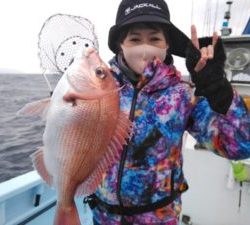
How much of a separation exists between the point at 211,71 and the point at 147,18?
54cm

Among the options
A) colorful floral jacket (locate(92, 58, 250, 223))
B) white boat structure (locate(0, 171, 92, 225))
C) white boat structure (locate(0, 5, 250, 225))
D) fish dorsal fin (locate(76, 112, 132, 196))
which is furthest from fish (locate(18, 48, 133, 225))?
white boat structure (locate(0, 5, 250, 225))

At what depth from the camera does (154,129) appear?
2.07 metres

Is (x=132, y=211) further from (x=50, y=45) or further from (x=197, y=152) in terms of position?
(x=197, y=152)

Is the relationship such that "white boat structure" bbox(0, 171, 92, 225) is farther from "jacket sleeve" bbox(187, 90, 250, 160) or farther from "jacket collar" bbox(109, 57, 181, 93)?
"jacket sleeve" bbox(187, 90, 250, 160)

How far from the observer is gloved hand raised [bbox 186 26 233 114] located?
1826mm

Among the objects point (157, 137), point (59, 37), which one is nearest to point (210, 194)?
point (157, 137)

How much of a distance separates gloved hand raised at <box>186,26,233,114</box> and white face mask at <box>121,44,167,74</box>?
26cm

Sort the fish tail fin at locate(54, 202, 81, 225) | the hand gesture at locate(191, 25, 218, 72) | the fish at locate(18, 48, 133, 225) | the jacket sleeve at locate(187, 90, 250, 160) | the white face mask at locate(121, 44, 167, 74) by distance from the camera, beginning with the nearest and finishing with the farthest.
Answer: the fish at locate(18, 48, 133, 225), the fish tail fin at locate(54, 202, 81, 225), the hand gesture at locate(191, 25, 218, 72), the jacket sleeve at locate(187, 90, 250, 160), the white face mask at locate(121, 44, 167, 74)

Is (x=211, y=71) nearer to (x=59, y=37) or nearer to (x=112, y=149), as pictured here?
(x=112, y=149)

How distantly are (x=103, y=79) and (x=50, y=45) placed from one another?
85 cm

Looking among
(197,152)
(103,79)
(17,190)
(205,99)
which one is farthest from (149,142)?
(197,152)

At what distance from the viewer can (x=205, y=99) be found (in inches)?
80.4

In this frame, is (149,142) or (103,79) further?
(149,142)

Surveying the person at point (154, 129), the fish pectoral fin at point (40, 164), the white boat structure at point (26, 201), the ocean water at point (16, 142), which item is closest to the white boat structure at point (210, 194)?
the white boat structure at point (26, 201)
